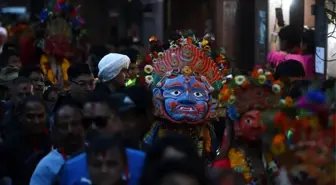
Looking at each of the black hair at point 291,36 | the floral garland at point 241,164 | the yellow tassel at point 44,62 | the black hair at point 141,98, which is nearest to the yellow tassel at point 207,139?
the black hair at point 141,98

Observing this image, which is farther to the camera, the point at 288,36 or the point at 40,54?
the point at 40,54

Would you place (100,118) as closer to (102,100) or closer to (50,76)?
(102,100)

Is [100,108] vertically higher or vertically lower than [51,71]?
higher

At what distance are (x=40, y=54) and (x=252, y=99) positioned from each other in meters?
6.90

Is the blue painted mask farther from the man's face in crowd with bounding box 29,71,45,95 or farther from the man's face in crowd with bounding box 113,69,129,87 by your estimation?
the man's face in crowd with bounding box 29,71,45,95

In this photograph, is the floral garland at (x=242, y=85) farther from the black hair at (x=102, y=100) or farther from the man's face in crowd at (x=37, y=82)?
the man's face in crowd at (x=37, y=82)

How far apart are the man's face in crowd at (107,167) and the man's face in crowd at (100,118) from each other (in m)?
0.76

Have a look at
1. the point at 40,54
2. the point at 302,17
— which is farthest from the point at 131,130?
the point at 302,17

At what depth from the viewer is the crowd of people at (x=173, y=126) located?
5.59 m

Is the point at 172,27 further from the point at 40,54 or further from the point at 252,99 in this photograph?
the point at 252,99

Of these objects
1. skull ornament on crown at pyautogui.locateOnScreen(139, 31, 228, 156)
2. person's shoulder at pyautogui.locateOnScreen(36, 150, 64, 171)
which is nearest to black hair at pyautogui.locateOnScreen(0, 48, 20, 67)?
skull ornament on crown at pyautogui.locateOnScreen(139, 31, 228, 156)

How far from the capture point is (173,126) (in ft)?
26.7

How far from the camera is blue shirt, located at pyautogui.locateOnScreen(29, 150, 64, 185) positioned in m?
6.22

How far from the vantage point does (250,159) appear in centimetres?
695
